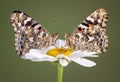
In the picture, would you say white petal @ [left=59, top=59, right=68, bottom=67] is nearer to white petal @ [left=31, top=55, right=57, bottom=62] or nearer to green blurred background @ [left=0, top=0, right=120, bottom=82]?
white petal @ [left=31, top=55, right=57, bottom=62]

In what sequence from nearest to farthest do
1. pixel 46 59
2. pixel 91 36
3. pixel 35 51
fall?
1. pixel 46 59
2. pixel 35 51
3. pixel 91 36

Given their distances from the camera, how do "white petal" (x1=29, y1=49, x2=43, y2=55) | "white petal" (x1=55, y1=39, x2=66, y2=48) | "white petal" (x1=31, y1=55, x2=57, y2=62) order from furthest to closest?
"white petal" (x1=55, y1=39, x2=66, y2=48), "white petal" (x1=29, y1=49, x2=43, y2=55), "white petal" (x1=31, y1=55, x2=57, y2=62)

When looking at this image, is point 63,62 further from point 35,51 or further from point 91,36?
point 91,36

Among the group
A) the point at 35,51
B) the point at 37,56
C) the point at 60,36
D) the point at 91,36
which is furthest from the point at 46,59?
the point at 60,36

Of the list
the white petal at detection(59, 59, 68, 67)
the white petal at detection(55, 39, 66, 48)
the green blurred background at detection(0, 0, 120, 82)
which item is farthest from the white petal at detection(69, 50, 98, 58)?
the green blurred background at detection(0, 0, 120, 82)

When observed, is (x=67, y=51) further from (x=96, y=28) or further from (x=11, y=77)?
(x=11, y=77)

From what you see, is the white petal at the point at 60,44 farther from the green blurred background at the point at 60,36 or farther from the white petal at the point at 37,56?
the green blurred background at the point at 60,36

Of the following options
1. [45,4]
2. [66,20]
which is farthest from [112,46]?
[45,4]
